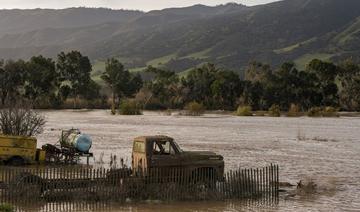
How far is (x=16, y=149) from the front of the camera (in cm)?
2656

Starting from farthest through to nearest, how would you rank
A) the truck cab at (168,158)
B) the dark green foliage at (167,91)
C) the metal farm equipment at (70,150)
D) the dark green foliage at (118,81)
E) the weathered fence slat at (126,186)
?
the dark green foliage at (118,81)
the dark green foliage at (167,91)
the metal farm equipment at (70,150)
the truck cab at (168,158)
the weathered fence slat at (126,186)

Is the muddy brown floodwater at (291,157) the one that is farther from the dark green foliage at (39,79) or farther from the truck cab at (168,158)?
the dark green foliage at (39,79)

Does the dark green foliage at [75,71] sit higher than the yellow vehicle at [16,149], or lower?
higher

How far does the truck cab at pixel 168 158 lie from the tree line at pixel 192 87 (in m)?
82.1

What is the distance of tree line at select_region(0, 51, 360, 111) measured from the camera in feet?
348

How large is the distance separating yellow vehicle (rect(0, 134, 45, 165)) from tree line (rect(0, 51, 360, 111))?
2940 inches

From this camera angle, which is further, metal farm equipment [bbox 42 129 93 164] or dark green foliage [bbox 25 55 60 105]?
dark green foliage [bbox 25 55 60 105]

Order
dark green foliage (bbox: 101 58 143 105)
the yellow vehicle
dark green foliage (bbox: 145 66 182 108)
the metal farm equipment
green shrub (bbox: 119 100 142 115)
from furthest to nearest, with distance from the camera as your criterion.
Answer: dark green foliage (bbox: 101 58 143 105) → dark green foliage (bbox: 145 66 182 108) → green shrub (bbox: 119 100 142 115) → the metal farm equipment → the yellow vehicle

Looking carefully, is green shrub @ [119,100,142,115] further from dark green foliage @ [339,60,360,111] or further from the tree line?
dark green foliage @ [339,60,360,111]

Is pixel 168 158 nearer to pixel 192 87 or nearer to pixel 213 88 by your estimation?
pixel 213 88

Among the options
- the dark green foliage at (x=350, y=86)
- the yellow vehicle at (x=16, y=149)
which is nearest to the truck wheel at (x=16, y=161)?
the yellow vehicle at (x=16, y=149)

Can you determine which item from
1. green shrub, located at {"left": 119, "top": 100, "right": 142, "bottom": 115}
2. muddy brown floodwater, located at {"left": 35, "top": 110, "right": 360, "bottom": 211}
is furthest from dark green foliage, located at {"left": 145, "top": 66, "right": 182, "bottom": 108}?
muddy brown floodwater, located at {"left": 35, "top": 110, "right": 360, "bottom": 211}

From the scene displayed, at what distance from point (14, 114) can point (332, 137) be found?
93.1 feet

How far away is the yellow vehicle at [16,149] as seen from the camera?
86.2ft
